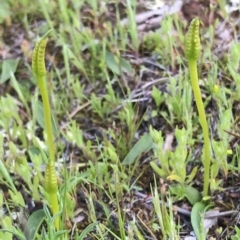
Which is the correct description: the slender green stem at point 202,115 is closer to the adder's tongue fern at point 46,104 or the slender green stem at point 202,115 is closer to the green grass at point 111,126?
the green grass at point 111,126

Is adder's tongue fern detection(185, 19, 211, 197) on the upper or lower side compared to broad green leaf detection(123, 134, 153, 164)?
upper

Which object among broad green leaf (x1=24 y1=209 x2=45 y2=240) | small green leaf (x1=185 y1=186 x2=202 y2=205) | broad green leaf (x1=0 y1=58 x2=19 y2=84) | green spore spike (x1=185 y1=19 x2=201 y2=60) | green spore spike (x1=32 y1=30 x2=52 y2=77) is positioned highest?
green spore spike (x1=32 y1=30 x2=52 y2=77)

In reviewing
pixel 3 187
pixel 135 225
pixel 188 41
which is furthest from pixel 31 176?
pixel 188 41

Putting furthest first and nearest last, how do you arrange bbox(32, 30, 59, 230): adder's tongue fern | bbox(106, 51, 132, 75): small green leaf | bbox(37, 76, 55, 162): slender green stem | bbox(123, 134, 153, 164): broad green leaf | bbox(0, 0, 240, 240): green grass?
bbox(106, 51, 132, 75): small green leaf, bbox(123, 134, 153, 164): broad green leaf, bbox(0, 0, 240, 240): green grass, bbox(37, 76, 55, 162): slender green stem, bbox(32, 30, 59, 230): adder's tongue fern

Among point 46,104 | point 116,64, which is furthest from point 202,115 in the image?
point 116,64

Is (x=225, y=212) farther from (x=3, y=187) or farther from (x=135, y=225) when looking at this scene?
(x=3, y=187)

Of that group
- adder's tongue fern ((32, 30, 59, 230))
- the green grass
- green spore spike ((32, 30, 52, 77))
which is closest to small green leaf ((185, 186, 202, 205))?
the green grass

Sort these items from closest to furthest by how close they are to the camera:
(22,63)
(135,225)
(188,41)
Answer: (188,41) < (135,225) < (22,63)

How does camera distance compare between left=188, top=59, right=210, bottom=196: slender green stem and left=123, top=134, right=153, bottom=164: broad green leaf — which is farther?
left=123, top=134, right=153, bottom=164: broad green leaf

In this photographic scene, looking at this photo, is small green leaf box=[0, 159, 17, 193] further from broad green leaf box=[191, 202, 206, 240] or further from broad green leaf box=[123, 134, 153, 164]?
broad green leaf box=[191, 202, 206, 240]

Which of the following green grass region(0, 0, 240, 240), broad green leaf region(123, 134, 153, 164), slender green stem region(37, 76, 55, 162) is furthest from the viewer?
broad green leaf region(123, 134, 153, 164)
